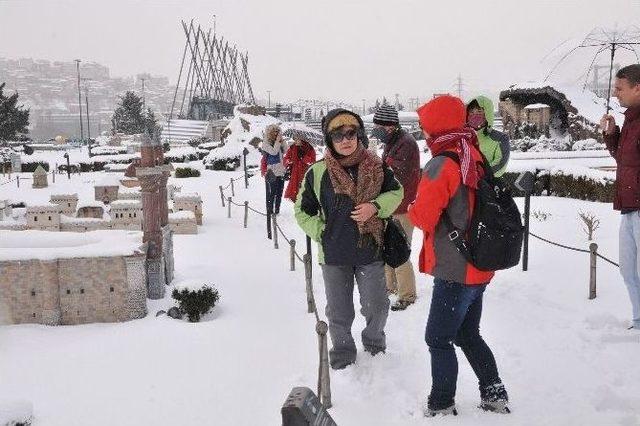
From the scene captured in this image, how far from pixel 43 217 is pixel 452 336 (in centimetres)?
1302

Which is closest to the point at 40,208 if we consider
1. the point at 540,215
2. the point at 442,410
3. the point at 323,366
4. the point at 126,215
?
the point at 126,215

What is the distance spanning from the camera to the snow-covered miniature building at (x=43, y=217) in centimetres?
1326

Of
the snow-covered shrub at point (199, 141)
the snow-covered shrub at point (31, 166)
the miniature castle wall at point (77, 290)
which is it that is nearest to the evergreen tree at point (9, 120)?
the snow-covered shrub at point (31, 166)

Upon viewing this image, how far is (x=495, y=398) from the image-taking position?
321 centimetres

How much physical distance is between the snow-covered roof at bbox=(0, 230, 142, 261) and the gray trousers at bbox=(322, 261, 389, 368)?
335 cm

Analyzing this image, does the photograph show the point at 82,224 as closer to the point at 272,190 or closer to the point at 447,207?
the point at 272,190

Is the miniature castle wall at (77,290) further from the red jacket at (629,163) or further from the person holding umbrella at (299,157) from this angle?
the red jacket at (629,163)

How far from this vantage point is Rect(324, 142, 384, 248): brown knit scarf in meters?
3.72

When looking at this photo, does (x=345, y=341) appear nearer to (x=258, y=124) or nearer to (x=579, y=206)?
(x=579, y=206)

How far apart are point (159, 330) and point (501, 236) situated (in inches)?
170

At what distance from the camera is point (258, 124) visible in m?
35.2

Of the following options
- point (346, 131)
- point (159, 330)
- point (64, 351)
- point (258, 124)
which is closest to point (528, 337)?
point (346, 131)

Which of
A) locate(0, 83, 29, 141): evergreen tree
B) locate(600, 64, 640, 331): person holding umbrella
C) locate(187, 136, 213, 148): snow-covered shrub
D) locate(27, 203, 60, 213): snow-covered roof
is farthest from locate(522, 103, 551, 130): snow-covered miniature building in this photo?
locate(0, 83, 29, 141): evergreen tree

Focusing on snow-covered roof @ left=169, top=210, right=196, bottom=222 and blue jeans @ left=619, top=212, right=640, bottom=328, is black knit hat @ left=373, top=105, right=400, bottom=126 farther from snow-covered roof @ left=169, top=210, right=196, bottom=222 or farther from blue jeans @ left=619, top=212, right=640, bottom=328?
snow-covered roof @ left=169, top=210, right=196, bottom=222
